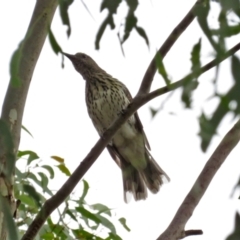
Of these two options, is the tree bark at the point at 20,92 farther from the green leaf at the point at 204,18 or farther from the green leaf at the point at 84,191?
the green leaf at the point at 204,18

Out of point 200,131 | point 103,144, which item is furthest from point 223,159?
point 200,131

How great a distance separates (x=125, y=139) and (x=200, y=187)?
211 cm

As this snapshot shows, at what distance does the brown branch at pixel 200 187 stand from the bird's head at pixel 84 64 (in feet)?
8.51

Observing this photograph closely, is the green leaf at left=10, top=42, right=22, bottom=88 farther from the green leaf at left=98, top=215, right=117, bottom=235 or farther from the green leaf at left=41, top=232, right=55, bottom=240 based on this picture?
the green leaf at left=98, top=215, right=117, bottom=235

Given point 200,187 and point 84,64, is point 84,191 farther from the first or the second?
point 84,64

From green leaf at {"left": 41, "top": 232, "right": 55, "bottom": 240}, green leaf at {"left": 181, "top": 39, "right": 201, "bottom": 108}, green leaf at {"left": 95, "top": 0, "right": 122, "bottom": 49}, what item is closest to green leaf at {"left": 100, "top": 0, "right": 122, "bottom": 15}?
green leaf at {"left": 95, "top": 0, "right": 122, "bottom": 49}

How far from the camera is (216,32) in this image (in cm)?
149

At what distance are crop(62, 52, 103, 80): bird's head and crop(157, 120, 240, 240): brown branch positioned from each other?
102 inches

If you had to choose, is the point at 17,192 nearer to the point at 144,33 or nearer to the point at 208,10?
the point at 144,33

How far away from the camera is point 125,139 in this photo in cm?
495

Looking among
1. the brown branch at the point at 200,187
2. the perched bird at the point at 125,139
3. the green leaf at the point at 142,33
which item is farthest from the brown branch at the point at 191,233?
the perched bird at the point at 125,139

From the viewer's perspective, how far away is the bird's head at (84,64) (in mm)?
5480

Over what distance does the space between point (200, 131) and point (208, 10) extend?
0.31 meters

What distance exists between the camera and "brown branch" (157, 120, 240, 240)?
2736mm
